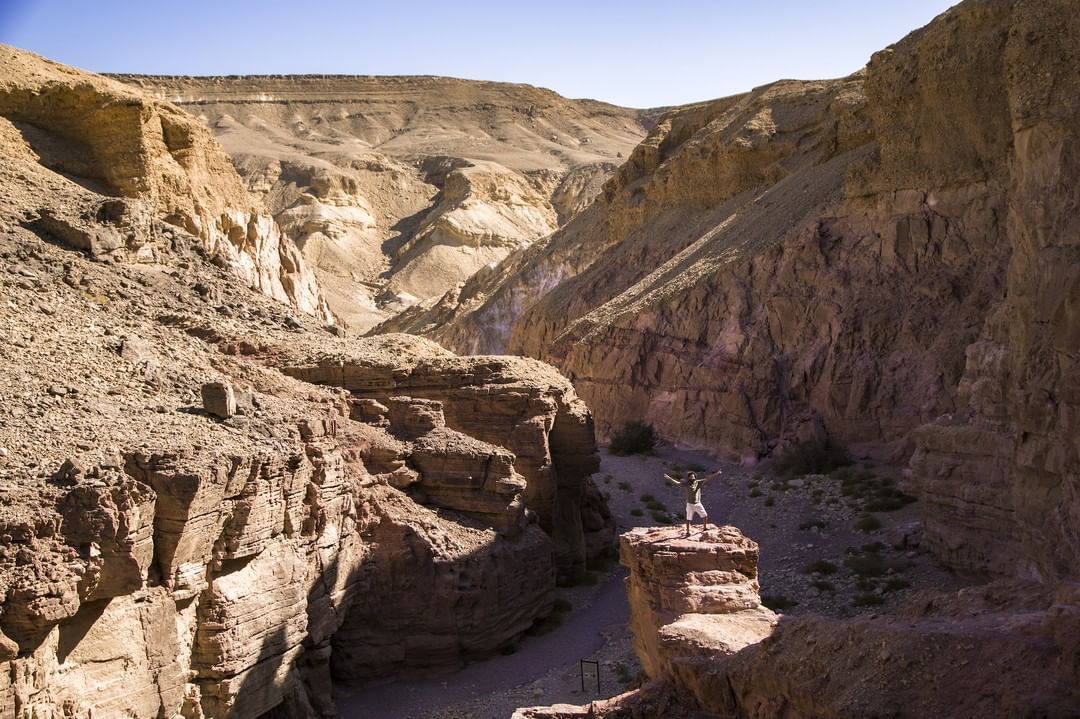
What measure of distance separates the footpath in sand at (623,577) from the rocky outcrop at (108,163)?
9512 mm

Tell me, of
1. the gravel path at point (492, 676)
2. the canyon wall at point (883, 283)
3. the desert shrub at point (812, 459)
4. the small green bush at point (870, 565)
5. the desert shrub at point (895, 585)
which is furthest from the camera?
the desert shrub at point (812, 459)

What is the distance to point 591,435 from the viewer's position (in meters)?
23.6

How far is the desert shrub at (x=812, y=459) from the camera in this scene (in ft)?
99.2

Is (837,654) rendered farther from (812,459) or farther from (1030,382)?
(812,459)

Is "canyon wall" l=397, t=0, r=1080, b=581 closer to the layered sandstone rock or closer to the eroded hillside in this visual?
the layered sandstone rock

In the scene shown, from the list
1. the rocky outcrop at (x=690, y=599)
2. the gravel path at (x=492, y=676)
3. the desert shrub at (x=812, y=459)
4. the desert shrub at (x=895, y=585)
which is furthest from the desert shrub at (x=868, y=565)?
the rocky outcrop at (x=690, y=599)

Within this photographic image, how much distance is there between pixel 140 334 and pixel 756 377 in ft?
68.1

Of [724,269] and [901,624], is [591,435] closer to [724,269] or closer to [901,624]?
[901,624]

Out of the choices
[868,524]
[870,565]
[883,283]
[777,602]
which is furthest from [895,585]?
[883,283]

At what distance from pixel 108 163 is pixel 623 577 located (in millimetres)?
14033

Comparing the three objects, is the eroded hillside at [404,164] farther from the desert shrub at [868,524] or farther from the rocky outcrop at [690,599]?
the rocky outcrop at [690,599]

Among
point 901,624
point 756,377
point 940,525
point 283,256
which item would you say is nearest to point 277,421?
point 901,624

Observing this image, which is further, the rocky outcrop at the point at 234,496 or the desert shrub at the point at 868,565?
the desert shrub at the point at 868,565

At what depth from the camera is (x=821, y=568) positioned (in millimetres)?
22547
